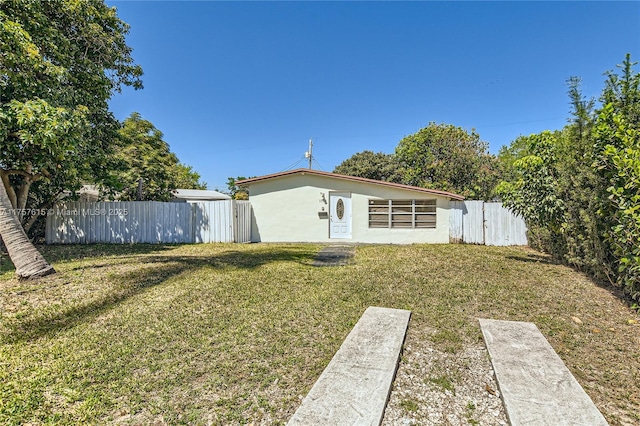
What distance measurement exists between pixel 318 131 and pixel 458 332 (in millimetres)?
22103

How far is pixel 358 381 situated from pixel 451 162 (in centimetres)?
1821

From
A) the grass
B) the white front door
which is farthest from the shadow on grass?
the white front door

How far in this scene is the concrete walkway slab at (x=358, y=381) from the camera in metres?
2.06

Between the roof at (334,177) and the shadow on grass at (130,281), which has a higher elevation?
the roof at (334,177)

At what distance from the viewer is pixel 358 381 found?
2.48m

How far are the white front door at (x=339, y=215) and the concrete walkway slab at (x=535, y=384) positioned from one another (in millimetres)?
9170

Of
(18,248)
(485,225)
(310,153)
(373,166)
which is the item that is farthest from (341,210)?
(373,166)

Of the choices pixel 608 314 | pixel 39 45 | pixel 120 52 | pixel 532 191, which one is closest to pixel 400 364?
pixel 608 314

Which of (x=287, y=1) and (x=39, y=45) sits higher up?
(x=287, y=1)

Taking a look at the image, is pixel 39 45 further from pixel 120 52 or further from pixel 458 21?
pixel 458 21

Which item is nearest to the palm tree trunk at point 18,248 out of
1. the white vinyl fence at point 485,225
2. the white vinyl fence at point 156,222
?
the white vinyl fence at point 156,222

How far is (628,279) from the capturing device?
168 inches

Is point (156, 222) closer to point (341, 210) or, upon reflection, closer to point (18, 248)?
point (18, 248)

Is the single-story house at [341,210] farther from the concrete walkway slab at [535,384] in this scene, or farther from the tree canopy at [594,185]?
the concrete walkway slab at [535,384]
